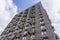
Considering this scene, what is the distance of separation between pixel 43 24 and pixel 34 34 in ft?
2.26

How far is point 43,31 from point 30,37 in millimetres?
570

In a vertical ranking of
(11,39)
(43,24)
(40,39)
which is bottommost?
(40,39)

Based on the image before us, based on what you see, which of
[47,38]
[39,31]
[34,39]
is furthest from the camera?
[39,31]

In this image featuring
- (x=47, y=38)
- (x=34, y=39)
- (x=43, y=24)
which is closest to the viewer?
(x=47, y=38)

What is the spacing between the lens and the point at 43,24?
5953mm

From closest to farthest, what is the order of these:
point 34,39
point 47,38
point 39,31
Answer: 1. point 47,38
2. point 34,39
3. point 39,31

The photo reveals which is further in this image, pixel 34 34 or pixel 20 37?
pixel 20 37

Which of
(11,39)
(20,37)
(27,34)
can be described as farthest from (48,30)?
(11,39)

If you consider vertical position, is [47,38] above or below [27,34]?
below

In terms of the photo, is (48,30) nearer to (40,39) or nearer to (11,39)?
(40,39)

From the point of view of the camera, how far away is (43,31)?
5406 mm

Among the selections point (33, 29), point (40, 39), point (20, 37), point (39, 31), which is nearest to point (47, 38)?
point (40, 39)

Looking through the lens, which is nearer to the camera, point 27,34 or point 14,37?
point 27,34

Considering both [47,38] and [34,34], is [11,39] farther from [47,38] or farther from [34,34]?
[47,38]
